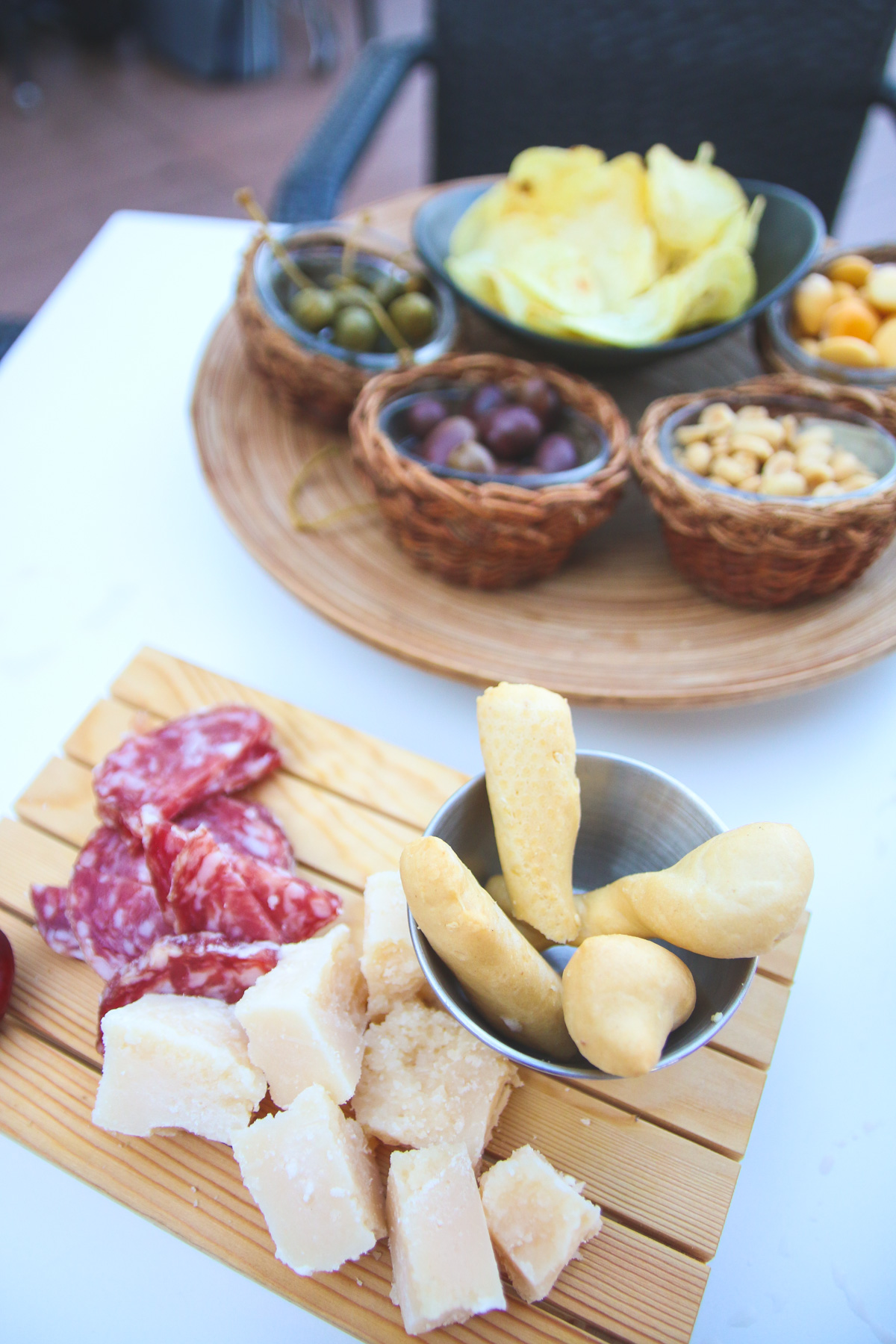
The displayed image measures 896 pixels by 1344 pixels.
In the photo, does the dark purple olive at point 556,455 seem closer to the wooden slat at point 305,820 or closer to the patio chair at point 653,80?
the wooden slat at point 305,820

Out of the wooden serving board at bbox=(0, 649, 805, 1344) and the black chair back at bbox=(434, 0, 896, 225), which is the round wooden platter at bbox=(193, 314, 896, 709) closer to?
the wooden serving board at bbox=(0, 649, 805, 1344)

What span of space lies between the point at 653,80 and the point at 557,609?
0.94 m

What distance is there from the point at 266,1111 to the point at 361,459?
0.50m

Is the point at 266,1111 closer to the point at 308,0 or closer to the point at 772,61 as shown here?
the point at 772,61

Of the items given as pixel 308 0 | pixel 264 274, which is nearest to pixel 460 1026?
pixel 264 274

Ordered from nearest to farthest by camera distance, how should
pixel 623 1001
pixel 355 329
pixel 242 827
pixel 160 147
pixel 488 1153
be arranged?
pixel 623 1001, pixel 488 1153, pixel 242 827, pixel 355 329, pixel 160 147

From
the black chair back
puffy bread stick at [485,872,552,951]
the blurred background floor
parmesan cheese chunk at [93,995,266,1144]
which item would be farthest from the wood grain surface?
the blurred background floor

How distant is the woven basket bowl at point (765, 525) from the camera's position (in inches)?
28.2

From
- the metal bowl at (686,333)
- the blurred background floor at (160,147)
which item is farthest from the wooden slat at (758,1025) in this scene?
the blurred background floor at (160,147)

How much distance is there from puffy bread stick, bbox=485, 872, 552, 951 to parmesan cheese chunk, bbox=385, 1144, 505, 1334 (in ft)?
0.41

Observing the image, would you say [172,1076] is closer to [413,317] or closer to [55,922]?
[55,922]

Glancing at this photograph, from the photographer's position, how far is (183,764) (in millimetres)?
683

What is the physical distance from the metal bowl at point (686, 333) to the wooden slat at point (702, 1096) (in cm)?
63

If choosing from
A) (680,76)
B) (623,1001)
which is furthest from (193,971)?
(680,76)
